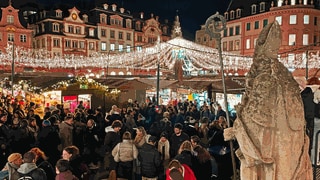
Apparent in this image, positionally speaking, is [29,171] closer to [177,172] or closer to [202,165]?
[177,172]

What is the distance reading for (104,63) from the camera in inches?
1196

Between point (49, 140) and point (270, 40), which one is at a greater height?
point (270, 40)

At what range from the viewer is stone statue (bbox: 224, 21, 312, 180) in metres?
2.40

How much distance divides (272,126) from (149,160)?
3.96 metres

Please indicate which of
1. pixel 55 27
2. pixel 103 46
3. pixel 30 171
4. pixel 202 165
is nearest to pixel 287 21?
pixel 103 46

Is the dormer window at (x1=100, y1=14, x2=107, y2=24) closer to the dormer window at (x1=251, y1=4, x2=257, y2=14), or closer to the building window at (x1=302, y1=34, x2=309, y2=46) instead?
the dormer window at (x1=251, y1=4, x2=257, y2=14)

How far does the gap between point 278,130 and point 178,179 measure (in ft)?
6.88

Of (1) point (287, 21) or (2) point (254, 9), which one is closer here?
(1) point (287, 21)

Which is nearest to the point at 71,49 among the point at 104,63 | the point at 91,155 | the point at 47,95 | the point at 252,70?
the point at 104,63

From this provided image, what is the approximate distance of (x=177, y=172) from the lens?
4.19 metres

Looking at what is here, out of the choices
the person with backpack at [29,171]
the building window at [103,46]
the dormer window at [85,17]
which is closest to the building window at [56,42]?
the dormer window at [85,17]

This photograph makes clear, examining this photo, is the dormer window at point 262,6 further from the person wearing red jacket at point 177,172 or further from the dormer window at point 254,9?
the person wearing red jacket at point 177,172

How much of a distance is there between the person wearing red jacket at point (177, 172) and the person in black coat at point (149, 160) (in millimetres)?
1364

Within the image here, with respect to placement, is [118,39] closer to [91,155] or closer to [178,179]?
[91,155]
